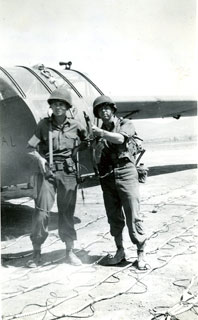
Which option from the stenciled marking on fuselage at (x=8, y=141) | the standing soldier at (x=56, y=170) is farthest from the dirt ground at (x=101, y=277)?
the stenciled marking on fuselage at (x=8, y=141)

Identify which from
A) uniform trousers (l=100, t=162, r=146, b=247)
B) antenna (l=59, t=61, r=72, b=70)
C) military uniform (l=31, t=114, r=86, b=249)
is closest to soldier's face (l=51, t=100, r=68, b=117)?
military uniform (l=31, t=114, r=86, b=249)

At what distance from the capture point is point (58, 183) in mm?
4586

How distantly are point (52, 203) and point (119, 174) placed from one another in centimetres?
90

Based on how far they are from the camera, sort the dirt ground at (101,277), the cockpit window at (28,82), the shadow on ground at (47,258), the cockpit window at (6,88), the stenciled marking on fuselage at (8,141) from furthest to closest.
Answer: the cockpit window at (28,82)
the cockpit window at (6,88)
the stenciled marking on fuselage at (8,141)
the shadow on ground at (47,258)
the dirt ground at (101,277)

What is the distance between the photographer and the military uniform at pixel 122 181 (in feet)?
14.4

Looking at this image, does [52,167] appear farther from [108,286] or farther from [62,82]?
[62,82]

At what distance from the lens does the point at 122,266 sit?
4480mm

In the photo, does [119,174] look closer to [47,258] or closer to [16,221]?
[47,258]

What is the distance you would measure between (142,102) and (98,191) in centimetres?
322

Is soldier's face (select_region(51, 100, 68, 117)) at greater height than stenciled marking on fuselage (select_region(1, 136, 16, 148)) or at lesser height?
greater

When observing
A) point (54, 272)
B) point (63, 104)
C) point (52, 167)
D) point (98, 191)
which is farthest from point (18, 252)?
point (98, 191)

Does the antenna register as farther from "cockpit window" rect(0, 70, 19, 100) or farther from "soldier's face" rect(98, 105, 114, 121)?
"soldier's face" rect(98, 105, 114, 121)

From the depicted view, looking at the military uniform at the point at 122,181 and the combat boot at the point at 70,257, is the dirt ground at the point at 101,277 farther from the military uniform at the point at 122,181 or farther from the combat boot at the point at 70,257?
the military uniform at the point at 122,181

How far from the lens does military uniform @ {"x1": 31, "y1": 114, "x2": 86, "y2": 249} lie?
455cm
